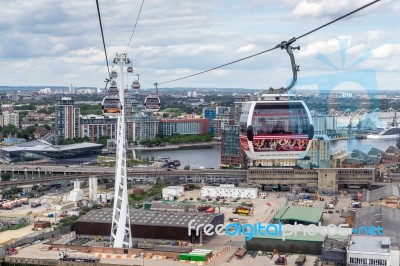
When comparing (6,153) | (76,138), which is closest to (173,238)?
(6,153)

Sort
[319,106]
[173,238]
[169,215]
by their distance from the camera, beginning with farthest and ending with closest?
1. [169,215]
2. [173,238]
3. [319,106]

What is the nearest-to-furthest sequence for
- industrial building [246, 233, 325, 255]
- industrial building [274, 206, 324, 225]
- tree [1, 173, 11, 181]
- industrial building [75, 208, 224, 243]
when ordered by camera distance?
industrial building [246, 233, 325, 255], industrial building [75, 208, 224, 243], industrial building [274, 206, 324, 225], tree [1, 173, 11, 181]

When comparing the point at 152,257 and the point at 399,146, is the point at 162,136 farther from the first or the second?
the point at 152,257

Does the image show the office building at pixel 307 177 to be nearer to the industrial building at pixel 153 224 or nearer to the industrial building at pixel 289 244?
the industrial building at pixel 153 224

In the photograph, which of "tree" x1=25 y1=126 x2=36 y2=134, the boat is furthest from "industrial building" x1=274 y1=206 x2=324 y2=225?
"tree" x1=25 y1=126 x2=36 y2=134

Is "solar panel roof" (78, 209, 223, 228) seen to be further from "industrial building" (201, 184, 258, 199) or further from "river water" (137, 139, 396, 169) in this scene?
"river water" (137, 139, 396, 169)

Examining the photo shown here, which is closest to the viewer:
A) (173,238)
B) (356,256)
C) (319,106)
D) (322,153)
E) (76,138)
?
(356,256)

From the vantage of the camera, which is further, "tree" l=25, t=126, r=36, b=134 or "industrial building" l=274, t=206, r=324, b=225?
"tree" l=25, t=126, r=36, b=134

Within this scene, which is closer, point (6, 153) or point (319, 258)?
point (319, 258)
